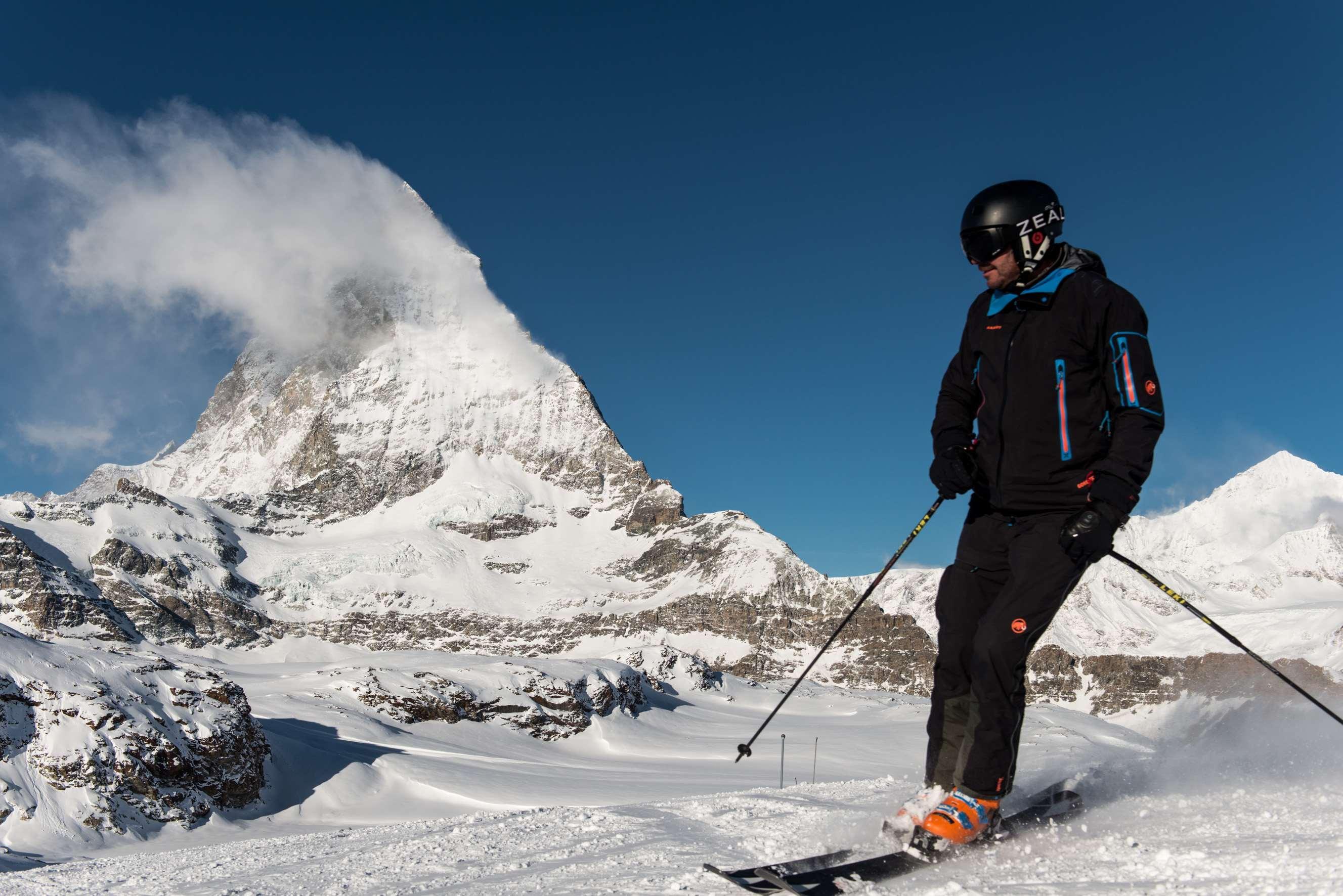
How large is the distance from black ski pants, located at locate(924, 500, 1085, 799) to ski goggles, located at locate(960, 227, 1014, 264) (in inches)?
46.9

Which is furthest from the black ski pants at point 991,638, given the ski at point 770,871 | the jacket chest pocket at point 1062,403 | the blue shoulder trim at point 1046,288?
the blue shoulder trim at point 1046,288

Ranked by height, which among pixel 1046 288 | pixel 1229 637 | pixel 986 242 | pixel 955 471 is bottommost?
pixel 1229 637

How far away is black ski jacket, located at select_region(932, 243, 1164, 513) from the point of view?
3.58 metres

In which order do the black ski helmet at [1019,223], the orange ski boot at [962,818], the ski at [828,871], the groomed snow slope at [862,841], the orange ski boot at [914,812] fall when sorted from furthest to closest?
the black ski helmet at [1019,223], the orange ski boot at [914,812], the orange ski boot at [962,818], the groomed snow slope at [862,841], the ski at [828,871]

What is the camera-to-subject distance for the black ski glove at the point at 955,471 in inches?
166

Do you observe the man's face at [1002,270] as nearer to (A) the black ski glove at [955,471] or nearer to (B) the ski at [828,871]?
(A) the black ski glove at [955,471]

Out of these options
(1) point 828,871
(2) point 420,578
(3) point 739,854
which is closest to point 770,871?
(1) point 828,871

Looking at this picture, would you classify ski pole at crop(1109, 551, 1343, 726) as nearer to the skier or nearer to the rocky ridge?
the skier

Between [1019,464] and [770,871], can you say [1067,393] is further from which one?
[770,871]

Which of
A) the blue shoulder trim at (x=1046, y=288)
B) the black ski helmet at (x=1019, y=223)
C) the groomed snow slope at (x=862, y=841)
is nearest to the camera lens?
the groomed snow slope at (x=862, y=841)

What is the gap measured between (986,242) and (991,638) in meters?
1.79

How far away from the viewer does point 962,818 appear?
→ 3.47 meters

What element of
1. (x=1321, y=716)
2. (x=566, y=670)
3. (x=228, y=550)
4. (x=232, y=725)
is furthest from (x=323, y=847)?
(x=228, y=550)

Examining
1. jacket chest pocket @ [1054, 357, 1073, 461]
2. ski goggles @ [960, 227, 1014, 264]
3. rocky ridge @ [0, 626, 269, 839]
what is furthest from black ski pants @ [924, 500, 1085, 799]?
rocky ridge @ [0, 626, 269, 839]
